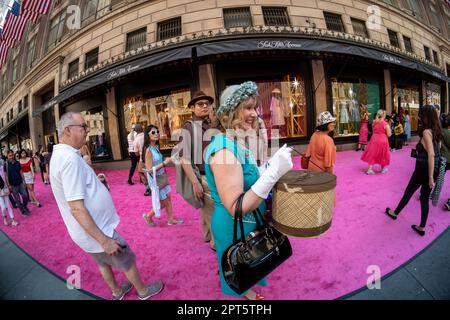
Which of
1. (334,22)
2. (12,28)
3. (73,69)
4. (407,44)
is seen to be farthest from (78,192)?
(407,44)

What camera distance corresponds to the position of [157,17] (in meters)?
7.81

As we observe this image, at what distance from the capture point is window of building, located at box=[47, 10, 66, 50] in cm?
1084

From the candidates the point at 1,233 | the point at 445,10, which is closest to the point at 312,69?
the point at 1,233

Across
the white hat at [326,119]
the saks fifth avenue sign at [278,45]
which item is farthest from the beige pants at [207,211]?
the saks fifth avenue sign at [278,45]

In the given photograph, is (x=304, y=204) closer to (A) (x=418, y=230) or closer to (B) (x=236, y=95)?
(B) (x=236, y=95)

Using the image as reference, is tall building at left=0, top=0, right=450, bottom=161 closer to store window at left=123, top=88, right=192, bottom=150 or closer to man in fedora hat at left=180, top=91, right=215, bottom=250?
store window at left=123, top=88, right=192, bottom=150

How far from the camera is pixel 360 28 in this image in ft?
29.5

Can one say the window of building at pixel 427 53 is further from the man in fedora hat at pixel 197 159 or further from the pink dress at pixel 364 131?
the man in fedora hat at pixel 197 159

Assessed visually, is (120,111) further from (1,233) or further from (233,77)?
(1,233)

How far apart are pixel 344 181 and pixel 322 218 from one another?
443 cm

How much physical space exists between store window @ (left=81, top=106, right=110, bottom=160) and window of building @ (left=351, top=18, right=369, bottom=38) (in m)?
13.7

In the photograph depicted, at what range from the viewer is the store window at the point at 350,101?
29.0 ft

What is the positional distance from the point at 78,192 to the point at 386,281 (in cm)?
295

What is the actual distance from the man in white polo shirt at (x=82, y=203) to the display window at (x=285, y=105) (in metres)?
7.25
